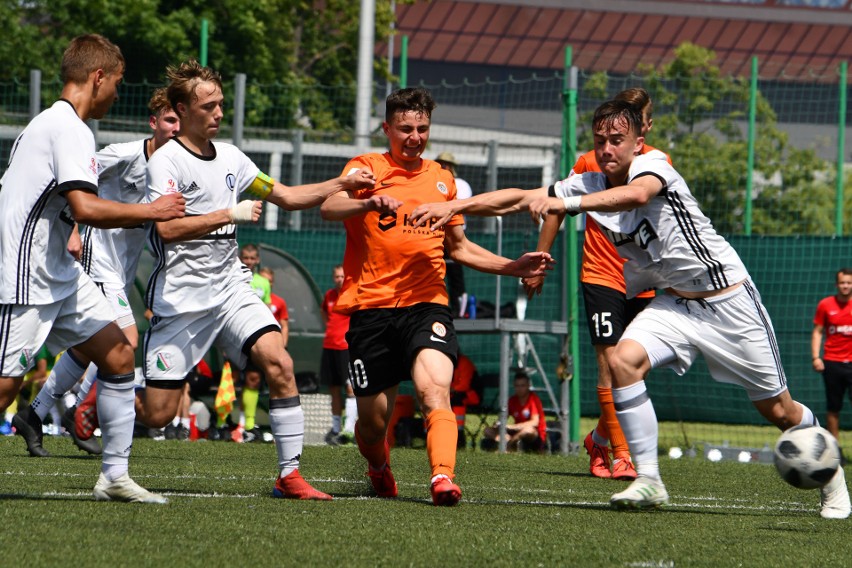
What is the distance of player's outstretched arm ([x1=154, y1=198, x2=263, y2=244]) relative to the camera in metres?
6.36

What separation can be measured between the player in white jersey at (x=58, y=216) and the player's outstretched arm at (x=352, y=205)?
1169 mm

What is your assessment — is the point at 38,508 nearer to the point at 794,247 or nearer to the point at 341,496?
the point at 341,496

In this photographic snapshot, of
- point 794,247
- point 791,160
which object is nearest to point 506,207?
point 794,247

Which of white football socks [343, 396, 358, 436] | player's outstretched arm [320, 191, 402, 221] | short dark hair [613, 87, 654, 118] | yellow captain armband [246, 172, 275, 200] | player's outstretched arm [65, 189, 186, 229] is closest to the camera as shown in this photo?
player's outstretched arm [65, 189, 186, 229]

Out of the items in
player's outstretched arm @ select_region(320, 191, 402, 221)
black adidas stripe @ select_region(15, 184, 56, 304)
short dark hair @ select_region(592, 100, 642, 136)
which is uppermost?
short dark hair @ select_region(592, 100, 642, 136)

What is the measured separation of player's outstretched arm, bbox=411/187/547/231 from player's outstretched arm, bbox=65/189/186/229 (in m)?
1.36

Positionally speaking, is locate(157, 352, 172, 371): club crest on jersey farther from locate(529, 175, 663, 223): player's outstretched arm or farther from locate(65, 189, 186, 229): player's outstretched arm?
locate(529, 175, 663, 223): player's outstretched arm

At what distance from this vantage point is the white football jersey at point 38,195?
599 centimetres

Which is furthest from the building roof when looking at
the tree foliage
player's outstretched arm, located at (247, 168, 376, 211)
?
player's outstretched arm, located at (247, 168, 376, 211)

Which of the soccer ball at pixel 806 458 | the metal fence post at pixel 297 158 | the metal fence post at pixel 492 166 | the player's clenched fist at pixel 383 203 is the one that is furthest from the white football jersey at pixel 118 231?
the metal fence post at pixel 492 166

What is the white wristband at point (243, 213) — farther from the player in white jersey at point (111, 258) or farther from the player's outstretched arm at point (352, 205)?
the player in white jersey at point (111, 258)

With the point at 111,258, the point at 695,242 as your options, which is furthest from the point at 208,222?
the point at 111,258

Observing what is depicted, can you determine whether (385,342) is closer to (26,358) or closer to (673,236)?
(673,236)

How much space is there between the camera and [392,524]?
6.04 metres
